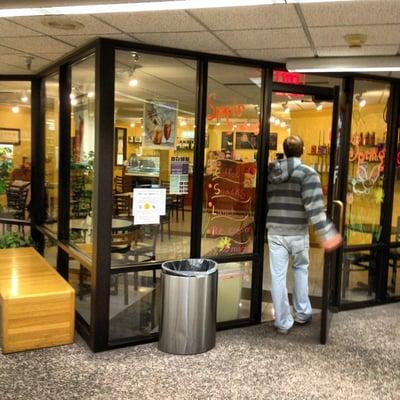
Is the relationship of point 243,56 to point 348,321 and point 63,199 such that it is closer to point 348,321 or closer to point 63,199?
point 63,199

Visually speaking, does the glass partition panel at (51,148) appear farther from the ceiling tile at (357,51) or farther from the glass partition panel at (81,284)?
the ceiling tile at (357,51)

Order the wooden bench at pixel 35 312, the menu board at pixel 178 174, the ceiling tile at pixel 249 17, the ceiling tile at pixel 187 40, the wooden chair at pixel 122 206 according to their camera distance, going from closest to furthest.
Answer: the ceiling tile at pixel 249 17 → the ceiling tile at pixel 187 40 → the wooden bench at pixel 35 312 → the wooden chair at pixel 122 206 → the menu board at pixel 178 174

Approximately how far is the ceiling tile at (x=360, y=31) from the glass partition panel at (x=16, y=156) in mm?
3693

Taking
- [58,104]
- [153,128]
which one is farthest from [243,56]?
[58,104]

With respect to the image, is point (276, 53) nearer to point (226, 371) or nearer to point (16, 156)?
point (226, 371)

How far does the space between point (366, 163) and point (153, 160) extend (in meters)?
2.35

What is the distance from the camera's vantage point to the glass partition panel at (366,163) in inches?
196

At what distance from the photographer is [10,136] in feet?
19.8

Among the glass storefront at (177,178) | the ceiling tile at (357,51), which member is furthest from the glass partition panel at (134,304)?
the ceiling tile at (357,51)

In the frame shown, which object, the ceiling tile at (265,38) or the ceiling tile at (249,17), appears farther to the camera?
the ceiling tile at (265,38)

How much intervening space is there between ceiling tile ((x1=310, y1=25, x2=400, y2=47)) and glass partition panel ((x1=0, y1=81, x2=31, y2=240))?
3.69 meters

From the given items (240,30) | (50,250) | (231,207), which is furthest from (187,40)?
(50,250)

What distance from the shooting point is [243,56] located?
13.5 ft

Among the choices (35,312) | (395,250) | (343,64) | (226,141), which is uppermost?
(343,64)
